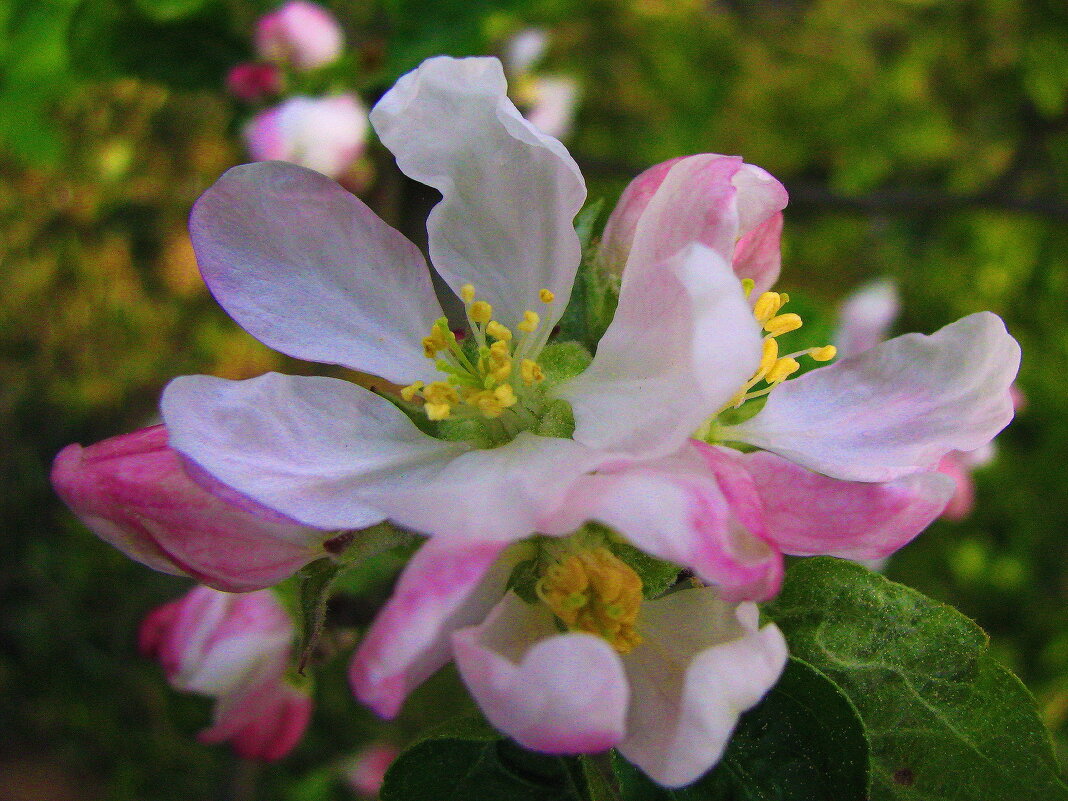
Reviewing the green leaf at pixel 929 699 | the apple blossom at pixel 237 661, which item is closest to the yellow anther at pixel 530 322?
the green leaf at pixel 929 699

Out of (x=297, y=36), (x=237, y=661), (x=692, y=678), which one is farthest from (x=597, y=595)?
(x=297, y=36)

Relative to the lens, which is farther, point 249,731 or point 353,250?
point 249,731

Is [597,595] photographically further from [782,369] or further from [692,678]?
[782,369]

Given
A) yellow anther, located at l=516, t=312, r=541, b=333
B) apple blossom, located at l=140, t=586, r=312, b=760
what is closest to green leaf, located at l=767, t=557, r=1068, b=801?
yellow anther, located at l=516, t=312, r=541, b=333

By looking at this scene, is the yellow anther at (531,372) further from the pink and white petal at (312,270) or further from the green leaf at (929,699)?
the green leaf at (929,699)

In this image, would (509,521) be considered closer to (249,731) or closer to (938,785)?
(938,785)

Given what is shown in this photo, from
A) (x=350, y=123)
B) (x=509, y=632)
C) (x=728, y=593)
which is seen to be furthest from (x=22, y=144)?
(x=728, y=593)

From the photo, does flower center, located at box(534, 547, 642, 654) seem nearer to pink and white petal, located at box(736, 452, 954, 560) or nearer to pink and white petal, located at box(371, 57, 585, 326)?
pink and white petal, located at box(736, 452, 954, 560)
